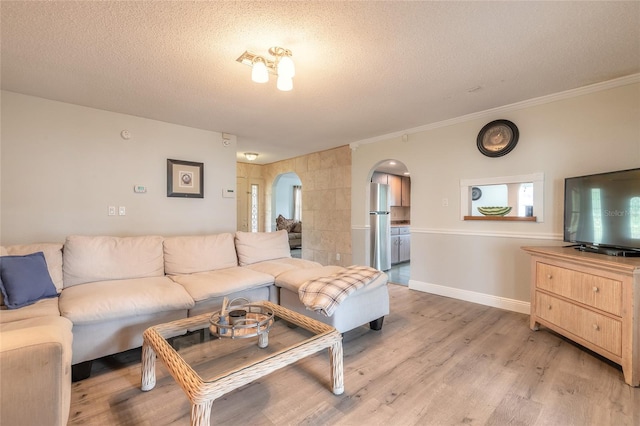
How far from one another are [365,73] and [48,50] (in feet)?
7.90

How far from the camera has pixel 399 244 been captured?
20.1 ft

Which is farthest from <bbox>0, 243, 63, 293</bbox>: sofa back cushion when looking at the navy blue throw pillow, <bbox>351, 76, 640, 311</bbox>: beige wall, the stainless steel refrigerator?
the stainless steel refrigerator

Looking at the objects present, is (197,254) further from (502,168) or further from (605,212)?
(605,212)

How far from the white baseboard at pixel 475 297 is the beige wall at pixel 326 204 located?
4.73ft

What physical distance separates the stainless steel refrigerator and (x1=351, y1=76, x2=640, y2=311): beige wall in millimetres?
957

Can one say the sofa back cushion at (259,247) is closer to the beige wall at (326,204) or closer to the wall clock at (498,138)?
the beige wall at (326,204)

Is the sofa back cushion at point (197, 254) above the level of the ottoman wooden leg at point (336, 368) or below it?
above

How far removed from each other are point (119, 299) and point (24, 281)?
2.09 feet

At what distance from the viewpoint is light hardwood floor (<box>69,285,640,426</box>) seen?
1.50 metres

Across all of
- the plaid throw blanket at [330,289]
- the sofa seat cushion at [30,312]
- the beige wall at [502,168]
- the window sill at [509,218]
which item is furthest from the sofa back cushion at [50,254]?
the window sill at [509,218]

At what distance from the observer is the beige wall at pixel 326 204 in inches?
198

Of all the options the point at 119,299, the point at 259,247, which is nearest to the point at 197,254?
the point at 259,247

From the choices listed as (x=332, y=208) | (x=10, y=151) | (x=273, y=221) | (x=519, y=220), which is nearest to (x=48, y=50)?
(x=10, y=151)

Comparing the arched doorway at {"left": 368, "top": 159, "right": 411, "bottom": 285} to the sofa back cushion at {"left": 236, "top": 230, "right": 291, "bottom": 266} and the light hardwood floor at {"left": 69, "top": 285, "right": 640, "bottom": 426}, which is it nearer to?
the sofa back cushion at {"left": 236, "top": 230, "right": 291, "bottom": 266}
